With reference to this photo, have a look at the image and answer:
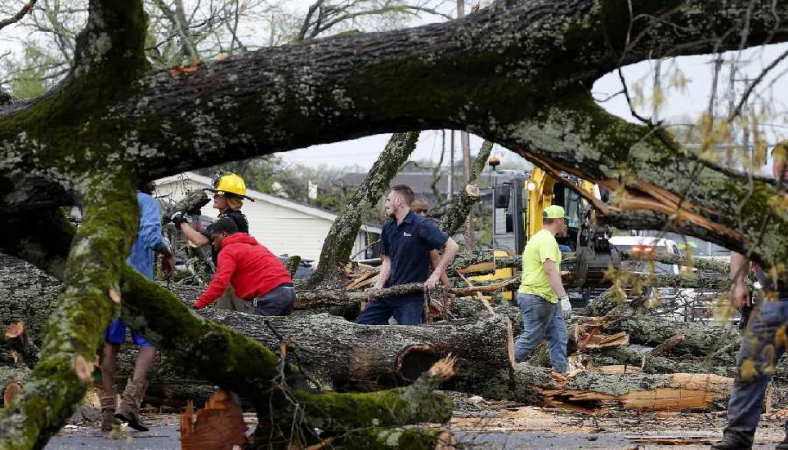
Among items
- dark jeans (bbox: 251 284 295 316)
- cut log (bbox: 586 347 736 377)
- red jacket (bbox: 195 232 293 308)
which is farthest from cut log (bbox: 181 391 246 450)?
cut log (bbox: 586 347 736 377)

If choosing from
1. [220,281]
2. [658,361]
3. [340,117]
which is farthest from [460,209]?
[340,117]

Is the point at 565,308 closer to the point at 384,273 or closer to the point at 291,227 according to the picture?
the point at 384,273

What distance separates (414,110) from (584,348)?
7767 mm

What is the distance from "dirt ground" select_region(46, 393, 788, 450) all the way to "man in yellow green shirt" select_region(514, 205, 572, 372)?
1.60 m

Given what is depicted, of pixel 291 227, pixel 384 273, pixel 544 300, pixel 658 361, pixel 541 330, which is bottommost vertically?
pixel 291 227

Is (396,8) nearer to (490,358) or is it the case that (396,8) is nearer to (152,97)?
(490,358)

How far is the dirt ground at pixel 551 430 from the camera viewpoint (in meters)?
7.67

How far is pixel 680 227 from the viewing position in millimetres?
4855

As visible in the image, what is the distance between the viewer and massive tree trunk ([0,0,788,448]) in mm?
5039

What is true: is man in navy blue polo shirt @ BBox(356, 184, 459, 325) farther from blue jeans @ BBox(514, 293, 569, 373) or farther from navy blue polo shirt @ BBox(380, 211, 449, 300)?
blue jeans @ BBox(514, 293, 569, 373)

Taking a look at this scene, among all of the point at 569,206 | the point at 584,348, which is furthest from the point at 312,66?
the point at 569,206

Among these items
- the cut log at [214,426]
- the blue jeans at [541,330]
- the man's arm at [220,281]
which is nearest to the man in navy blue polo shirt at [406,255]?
the blue jeans at [541,330]

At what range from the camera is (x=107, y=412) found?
8273mm

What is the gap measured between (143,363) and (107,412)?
1.43 ft
